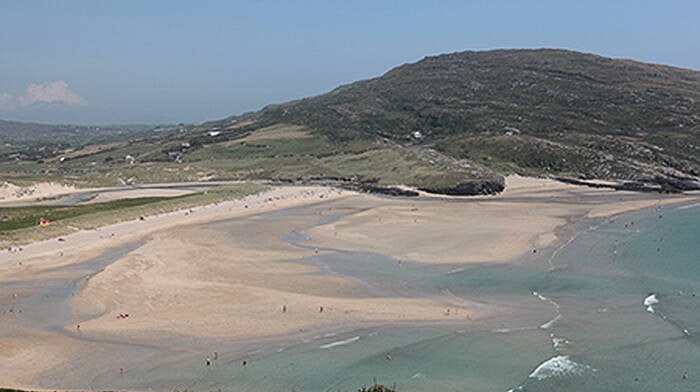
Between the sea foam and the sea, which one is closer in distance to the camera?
the sea

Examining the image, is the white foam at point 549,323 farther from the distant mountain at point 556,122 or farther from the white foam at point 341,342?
the distant mountain at point 556,122

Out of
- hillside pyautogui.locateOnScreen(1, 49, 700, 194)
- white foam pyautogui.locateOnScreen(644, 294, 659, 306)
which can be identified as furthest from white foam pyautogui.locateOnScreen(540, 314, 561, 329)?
hillside pyautogui.locateOnScreen(1, 49, 700, 194)

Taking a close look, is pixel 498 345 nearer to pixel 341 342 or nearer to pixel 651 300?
pixel 341 342

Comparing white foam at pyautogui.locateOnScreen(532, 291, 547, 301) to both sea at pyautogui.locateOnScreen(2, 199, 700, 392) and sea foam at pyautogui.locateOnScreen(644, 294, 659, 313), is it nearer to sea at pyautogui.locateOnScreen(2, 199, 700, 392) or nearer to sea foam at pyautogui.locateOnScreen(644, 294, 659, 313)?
sea at pyautogui.locateOnScreen(2, 199, 700, 392)

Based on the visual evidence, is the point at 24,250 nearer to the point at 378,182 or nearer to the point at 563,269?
the point at 563,269

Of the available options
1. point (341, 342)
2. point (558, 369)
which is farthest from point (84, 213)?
point (558, 369)
